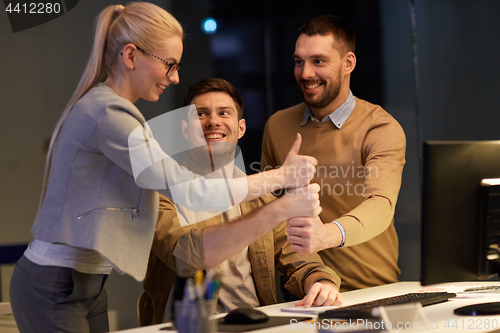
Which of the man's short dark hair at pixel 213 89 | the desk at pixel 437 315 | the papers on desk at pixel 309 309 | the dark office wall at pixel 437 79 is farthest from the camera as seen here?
the dark office wall at pixel 437 79

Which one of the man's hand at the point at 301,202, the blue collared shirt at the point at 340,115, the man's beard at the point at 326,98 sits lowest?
the man's hand at the point at 301,202

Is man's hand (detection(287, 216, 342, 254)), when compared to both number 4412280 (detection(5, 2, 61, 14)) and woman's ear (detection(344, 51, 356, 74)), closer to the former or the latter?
woman's ear (detection(344, 51, 356, 74))

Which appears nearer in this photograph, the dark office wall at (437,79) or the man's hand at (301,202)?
the man's hand at (301,202)

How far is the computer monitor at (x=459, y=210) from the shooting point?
3.71 feet

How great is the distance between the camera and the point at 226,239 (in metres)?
1.64

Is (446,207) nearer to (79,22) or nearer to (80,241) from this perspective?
(80,241)

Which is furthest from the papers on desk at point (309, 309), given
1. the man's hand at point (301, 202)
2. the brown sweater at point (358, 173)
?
the brown sweater at point (358, 173)

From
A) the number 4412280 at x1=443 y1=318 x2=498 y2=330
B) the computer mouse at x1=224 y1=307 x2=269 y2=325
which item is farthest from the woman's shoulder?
the number 4412280 at x1=443 y1=318 x2=498 y2=330

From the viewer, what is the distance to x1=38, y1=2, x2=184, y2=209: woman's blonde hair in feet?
4.52

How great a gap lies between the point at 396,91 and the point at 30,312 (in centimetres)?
282

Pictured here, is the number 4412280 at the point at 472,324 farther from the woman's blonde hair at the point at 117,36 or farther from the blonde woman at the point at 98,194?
the woman's blonde hair at the point at 117,36

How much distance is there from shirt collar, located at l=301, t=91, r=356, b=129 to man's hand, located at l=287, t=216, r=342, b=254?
26.5 inches

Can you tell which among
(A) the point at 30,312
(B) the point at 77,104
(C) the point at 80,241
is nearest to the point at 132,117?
(B) the point at 77,104

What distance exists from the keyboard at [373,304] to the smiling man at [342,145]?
447mm
